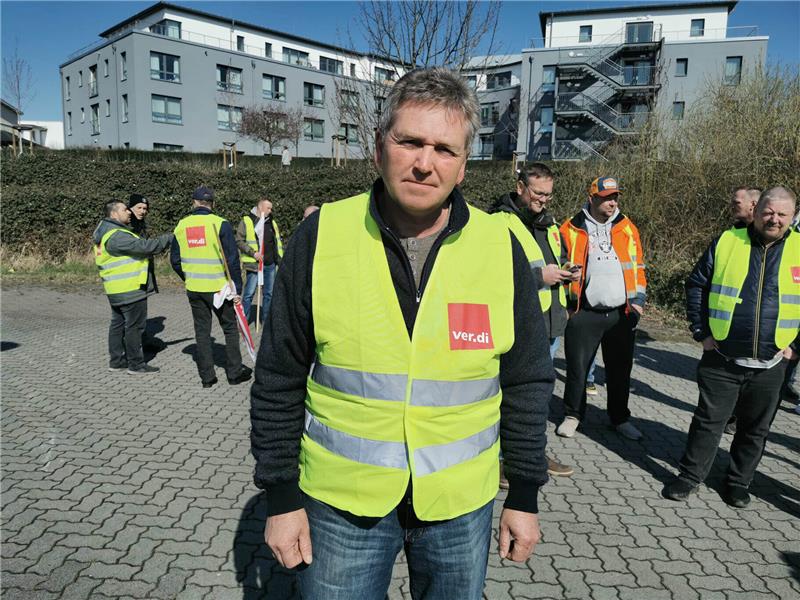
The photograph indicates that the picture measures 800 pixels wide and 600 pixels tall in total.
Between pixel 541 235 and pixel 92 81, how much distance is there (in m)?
59.1

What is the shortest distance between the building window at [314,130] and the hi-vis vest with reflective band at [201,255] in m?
49.6

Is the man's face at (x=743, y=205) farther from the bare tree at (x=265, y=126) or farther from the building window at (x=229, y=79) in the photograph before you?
the building window at (x=229, y=79)

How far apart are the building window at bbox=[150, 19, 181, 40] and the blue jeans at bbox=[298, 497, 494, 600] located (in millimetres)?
60896

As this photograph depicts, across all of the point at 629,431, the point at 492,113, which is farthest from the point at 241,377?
the point at 492,113

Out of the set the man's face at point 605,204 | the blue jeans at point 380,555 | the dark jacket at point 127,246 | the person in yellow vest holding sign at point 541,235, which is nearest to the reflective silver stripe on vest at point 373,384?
the blue jeans at point 380,555

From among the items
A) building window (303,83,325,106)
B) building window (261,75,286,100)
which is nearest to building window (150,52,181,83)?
building window (261,75,286,100)

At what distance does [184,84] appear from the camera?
161ft

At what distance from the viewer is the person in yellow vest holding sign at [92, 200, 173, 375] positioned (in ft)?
23.5

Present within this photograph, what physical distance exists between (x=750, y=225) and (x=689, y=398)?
356cm

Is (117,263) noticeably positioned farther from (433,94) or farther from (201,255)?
(433,94)

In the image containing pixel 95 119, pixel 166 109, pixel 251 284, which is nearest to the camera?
pixel 251 284

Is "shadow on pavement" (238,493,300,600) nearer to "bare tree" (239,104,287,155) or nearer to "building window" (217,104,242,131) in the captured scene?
"bare tree" (239,104,287,155)

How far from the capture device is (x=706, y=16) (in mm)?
49406

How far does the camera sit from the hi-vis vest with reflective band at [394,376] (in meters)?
1.68
